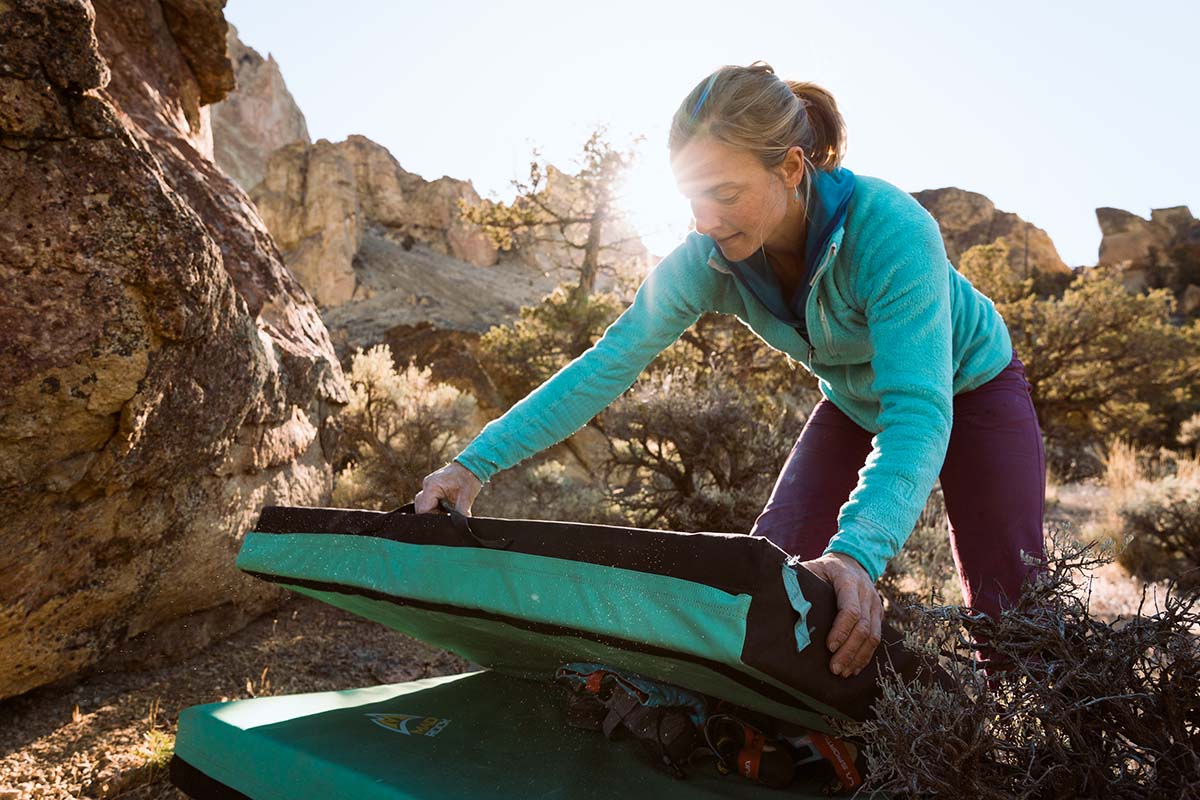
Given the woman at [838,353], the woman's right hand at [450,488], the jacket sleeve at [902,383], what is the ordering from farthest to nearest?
the woman's right hand at [450,488]
the woman at [838,353]
the jacket sleeve at [902,383]

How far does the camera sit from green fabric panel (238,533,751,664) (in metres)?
1.20

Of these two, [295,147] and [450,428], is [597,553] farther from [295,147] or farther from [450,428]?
[295,147]

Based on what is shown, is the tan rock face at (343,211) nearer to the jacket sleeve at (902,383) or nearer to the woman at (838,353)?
the woman at (838,353)

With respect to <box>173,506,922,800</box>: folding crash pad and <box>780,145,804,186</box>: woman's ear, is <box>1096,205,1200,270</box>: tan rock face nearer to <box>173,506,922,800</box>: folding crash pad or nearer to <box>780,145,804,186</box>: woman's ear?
<box>780,145,804,186</box>: woman's ear

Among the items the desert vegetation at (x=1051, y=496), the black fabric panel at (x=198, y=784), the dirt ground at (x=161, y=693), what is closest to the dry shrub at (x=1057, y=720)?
the desert vegetation at (x=1051, y=496)

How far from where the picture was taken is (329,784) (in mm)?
1479

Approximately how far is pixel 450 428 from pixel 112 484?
474cm

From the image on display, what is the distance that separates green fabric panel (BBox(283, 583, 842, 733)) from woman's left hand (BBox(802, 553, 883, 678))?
4.3 inches

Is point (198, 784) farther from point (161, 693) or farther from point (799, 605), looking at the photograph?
point (161, 693)

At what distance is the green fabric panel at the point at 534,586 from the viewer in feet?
3.95

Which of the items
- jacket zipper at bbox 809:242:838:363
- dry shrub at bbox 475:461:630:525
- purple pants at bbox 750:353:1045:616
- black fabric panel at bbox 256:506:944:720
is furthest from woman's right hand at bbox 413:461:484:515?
dry shrub at bbox 475:461:630:525

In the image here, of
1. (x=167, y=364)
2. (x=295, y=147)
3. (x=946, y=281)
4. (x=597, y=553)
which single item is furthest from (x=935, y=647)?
(x=295, y=147)

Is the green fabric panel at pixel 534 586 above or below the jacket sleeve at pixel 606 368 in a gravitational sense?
below

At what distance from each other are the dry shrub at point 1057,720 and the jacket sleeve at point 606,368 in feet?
3.51
